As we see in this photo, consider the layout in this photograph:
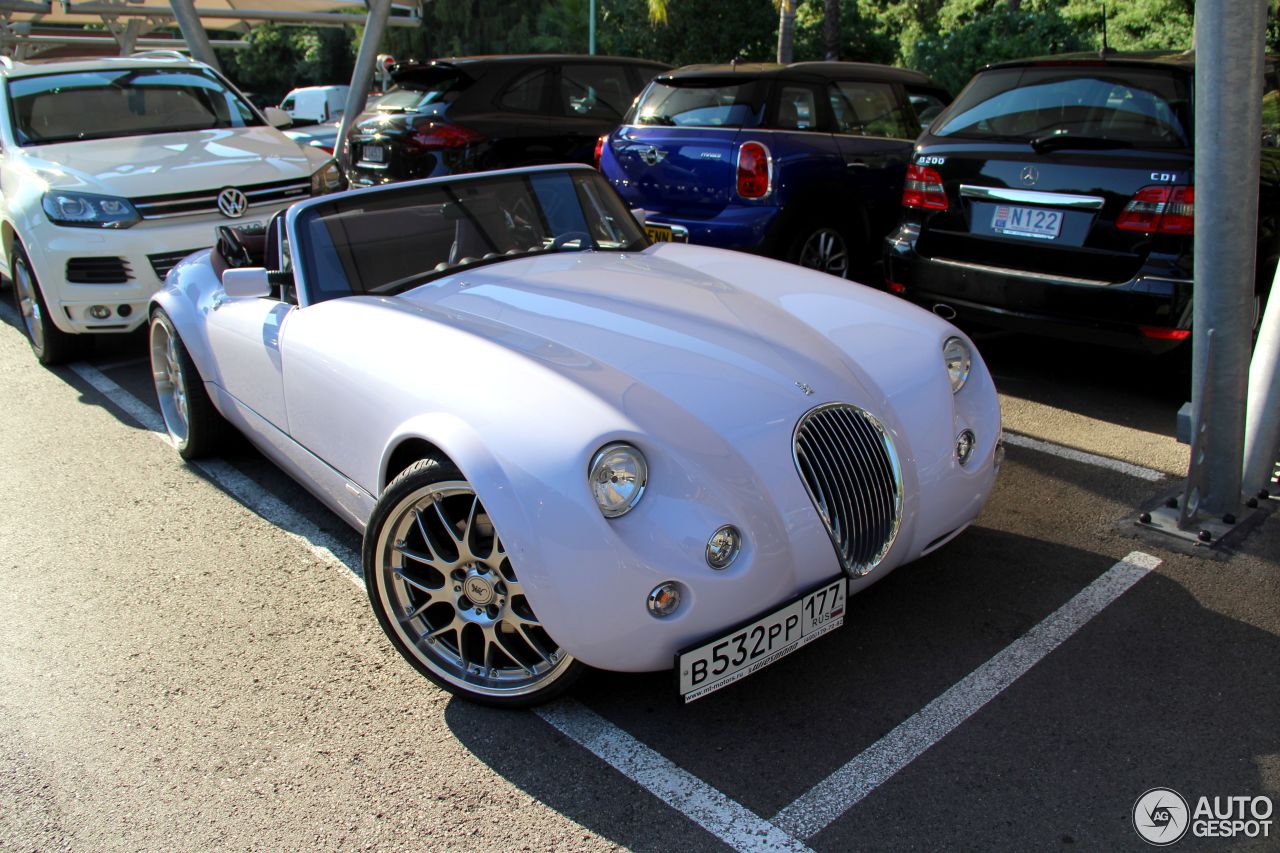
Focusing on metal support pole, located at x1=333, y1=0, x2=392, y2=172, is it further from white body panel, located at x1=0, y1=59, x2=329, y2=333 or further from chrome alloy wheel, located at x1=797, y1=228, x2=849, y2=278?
chrome alloy wheel, located at x1=797, y1=228, x2=849, y2=278

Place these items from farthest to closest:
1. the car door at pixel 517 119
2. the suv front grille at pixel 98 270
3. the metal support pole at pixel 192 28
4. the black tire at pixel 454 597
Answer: the metal support pole at pixel 192 28, the car door at pixel 517 119, the suv front grille at pixel 98 270, the black tire at pixel 454 597

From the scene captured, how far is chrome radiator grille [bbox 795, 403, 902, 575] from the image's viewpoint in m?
3.02

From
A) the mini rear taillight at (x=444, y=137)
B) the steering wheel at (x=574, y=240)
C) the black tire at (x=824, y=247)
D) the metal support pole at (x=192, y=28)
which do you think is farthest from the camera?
the metal support pole at (x=192, y=28)

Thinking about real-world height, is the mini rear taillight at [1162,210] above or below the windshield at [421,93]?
below

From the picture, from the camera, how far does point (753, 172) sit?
6789 millimetres

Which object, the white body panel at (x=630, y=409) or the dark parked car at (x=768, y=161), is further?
the dark parked car at (x=768, y=161)

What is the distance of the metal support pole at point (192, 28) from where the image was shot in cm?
1232

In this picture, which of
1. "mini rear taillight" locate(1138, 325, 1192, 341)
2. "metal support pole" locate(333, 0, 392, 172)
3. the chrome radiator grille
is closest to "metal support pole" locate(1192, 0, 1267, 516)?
"mini rear taillight" locate(1138, 325, 1192, 341)

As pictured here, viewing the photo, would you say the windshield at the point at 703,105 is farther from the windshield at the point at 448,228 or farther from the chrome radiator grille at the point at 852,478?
the chrome radiator grille at the point at 852,478

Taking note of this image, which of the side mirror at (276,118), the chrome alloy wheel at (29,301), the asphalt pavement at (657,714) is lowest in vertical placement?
the asphalt pavement at (657,714)

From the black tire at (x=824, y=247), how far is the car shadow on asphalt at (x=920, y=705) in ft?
12.0

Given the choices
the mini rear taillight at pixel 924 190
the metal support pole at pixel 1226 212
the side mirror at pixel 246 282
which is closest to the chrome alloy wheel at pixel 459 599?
the side mirror at pixel 246 282

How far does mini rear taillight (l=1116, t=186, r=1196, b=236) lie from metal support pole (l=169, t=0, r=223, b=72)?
1061cm

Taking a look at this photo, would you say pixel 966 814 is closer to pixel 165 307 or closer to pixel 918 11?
pixel 165 307
